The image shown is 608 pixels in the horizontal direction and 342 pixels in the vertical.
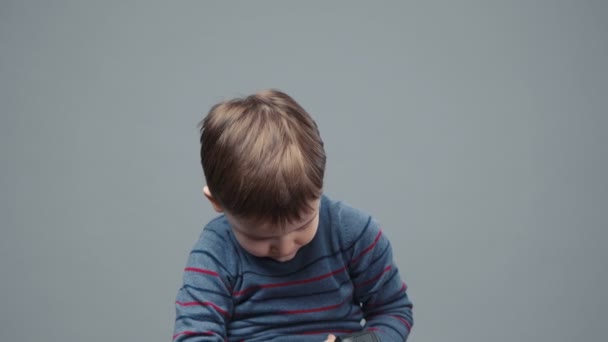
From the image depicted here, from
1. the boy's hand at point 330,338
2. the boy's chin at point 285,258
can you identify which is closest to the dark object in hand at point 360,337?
the boy's hand at point 330,338

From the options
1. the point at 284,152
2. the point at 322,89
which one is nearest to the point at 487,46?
the point at 322,89

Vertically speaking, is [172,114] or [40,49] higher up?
[40,49]

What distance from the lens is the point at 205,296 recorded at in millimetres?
1067

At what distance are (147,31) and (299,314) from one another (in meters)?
0.87

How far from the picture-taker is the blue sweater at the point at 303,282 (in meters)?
1.09

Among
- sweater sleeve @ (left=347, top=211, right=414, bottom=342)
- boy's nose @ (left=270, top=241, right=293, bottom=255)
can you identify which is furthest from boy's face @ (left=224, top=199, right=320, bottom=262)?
sweater sleeve @ (left=347, top=211, right=414, bottom=342)

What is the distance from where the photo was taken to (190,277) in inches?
42.4

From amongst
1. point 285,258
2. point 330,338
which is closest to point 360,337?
point 330,338

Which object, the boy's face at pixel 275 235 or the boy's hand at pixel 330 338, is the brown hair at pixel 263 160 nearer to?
the boy's face at pixel 275 235

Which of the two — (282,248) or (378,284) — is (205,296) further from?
(378,284)

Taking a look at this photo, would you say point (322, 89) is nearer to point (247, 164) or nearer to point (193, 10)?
point (193, 10)

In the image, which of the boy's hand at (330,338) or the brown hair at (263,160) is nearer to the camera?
the brown hair at (263,160)

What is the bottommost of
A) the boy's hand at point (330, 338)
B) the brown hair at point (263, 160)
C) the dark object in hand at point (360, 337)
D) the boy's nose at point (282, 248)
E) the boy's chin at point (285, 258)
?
the boy's hand at point (330, 338)

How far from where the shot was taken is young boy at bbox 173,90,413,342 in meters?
0.96
